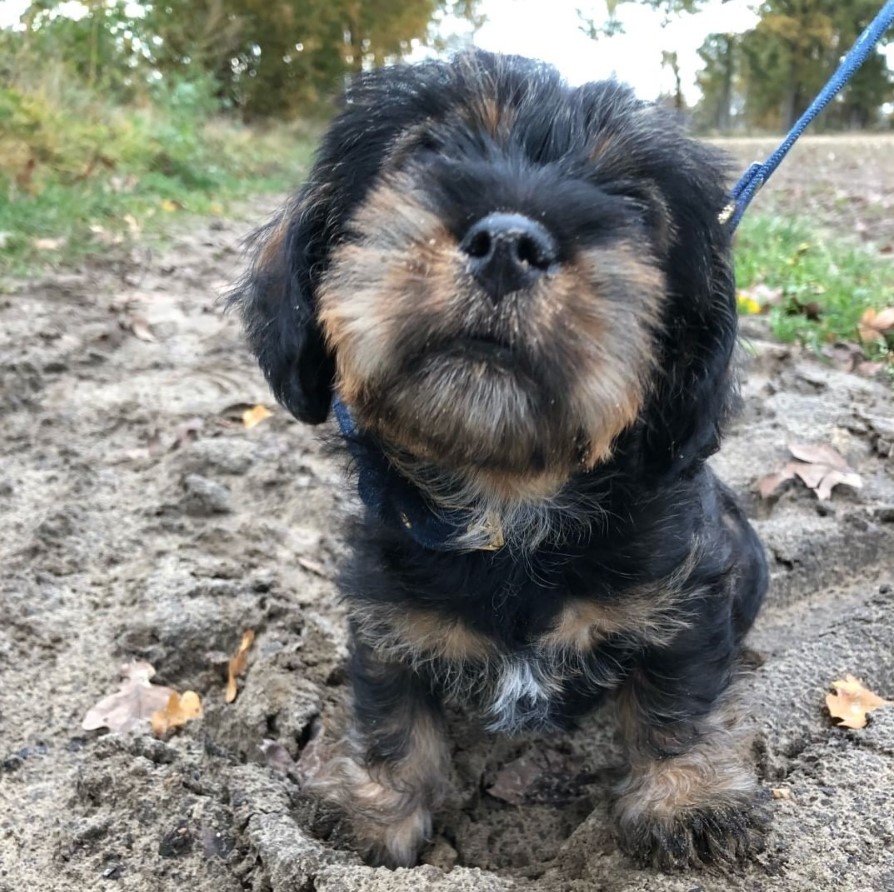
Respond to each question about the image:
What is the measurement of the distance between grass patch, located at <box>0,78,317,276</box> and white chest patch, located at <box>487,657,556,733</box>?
3.45m

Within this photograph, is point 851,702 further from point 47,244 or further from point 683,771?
point 47,244

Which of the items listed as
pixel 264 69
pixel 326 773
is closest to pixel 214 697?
pixel 326 773

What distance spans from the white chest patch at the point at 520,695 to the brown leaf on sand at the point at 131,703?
3.49 feet

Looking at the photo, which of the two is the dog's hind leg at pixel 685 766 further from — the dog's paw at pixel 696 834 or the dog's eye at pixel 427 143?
the dog's eye at pixel 427 143

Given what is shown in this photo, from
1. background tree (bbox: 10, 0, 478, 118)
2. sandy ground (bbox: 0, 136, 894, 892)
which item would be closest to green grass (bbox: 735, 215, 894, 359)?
sandy ground (bbox: 0, 136, 894, 892)

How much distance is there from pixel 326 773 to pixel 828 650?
64.4 inches

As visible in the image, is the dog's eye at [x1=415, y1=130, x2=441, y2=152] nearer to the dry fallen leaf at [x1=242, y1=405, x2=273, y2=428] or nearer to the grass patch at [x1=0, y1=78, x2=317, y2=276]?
the dry fallen leaf at [x1=242, y1=405, x2=273, y2=428]

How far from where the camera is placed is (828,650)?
284 centimetres

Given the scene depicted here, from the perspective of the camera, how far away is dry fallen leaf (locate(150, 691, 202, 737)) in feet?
8.70

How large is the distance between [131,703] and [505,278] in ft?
6.21

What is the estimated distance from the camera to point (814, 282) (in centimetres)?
607

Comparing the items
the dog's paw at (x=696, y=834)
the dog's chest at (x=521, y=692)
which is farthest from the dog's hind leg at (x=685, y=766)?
the dog's chest at (x=521, y=692)

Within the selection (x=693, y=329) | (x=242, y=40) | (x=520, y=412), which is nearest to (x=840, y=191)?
(x=693, y=329)

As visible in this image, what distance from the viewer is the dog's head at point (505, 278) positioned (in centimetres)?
173
